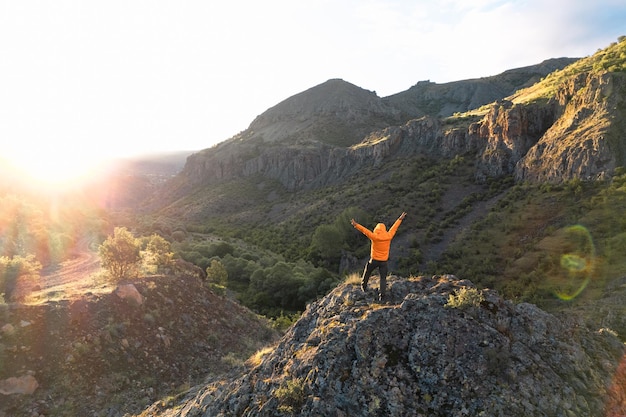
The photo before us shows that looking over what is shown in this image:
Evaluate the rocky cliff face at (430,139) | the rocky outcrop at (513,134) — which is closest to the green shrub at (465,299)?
the rocky cliff face at (430,139)

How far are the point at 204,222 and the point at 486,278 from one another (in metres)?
87.7

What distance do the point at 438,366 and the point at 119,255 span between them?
16772mm

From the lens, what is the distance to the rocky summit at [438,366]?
6.34 metres

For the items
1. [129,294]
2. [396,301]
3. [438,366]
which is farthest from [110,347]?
[438,366]

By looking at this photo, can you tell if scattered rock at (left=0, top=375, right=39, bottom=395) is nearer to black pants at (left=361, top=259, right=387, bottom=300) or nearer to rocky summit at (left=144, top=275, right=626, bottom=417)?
rocky summit at (left=144, top=275, right=626, bottom=417)

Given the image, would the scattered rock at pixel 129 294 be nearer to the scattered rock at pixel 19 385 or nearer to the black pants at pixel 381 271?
the scattered rock at pixel 19 385

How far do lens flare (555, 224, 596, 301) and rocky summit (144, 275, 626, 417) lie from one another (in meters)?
17.4

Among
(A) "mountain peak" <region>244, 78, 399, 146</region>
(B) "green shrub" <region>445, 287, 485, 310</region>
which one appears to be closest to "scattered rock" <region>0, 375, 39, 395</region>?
(B) "green shrub" <region>445, 287, 485, 310</region>

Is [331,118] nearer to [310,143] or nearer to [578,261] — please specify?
[310,143]

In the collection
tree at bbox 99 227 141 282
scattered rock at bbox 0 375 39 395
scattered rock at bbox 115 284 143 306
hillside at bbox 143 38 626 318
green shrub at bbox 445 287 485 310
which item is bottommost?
hillside at bbox 143 38 626 318

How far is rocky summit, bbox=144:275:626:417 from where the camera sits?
20.8 feet

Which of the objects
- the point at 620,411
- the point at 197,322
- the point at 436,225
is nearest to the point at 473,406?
the point at 620,411

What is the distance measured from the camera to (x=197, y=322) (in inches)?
688

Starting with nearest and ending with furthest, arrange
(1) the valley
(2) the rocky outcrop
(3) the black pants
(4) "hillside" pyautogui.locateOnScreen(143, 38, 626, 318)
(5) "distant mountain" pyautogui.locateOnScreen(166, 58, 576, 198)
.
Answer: (1) the valley → (3) the black pants → (4) "hillside" pyautogui.locateOnScreen(143, 38, 626, 318) → (2) the rocky outcrop → (5) "distant mountain" pyautogui.locateOnScreen(166, 58, 576, 198)
